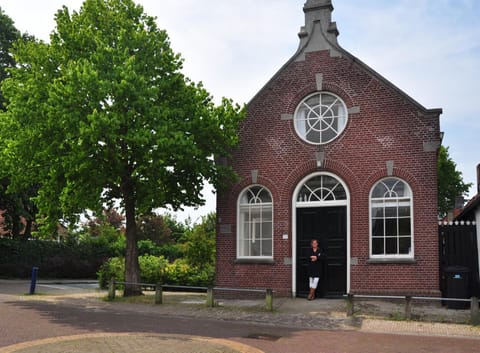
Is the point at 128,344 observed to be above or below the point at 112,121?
below

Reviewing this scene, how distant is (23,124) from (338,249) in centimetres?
974

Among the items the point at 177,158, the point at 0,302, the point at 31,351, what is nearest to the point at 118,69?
the point at 177,158

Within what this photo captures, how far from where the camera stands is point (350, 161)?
1656cm

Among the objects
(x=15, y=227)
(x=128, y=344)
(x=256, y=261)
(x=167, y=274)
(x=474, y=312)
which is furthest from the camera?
(x=15, y=227)

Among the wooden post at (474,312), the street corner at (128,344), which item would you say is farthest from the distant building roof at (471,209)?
the street corner at (128,344)

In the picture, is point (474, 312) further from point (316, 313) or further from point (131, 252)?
point (131, 252)

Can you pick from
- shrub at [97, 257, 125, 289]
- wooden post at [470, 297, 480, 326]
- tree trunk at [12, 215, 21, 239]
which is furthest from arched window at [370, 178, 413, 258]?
tree trunk at [12, 215, 21, 239]

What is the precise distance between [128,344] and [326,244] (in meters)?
8.68

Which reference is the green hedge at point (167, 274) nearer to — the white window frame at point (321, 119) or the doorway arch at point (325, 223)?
the doorway arch at point (325, 223)

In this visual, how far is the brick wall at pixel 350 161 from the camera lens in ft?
51.3

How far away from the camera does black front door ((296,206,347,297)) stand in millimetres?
16359

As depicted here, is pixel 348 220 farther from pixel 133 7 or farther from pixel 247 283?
pixel 133 7

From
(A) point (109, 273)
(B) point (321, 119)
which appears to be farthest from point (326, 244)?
(A) point (109, 273)

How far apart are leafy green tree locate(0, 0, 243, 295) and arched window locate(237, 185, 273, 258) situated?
1.14m
